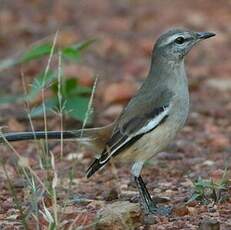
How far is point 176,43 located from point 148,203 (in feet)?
4.47

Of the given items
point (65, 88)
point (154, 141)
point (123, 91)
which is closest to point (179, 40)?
point (154, 141)

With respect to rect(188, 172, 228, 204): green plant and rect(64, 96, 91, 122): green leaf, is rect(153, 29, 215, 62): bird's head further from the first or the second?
rect(64, 96, 91, 122): green leaf

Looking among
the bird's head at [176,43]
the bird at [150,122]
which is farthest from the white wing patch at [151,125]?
the bird's head at [176,43]

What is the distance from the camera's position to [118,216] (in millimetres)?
5891

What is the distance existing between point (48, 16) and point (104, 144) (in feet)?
21.3

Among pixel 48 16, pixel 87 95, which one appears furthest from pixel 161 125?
pixel 48 16

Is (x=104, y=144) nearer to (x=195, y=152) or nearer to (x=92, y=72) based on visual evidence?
(x=195, y=152)

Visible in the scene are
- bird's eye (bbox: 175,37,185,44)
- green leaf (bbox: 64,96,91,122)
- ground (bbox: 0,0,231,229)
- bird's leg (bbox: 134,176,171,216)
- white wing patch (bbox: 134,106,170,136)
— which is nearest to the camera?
bird's leg (bbox: 134,176,171,216)

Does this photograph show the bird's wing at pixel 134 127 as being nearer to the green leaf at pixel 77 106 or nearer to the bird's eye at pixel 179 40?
the bird's eye at pixel 179 40

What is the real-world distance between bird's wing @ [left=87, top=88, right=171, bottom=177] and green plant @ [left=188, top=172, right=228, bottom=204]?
0.61 m

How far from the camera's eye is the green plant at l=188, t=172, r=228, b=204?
654 cm

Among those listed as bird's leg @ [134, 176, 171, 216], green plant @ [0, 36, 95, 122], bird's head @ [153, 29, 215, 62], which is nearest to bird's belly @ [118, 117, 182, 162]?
bird's leg @ [134, 176, 171, 216]

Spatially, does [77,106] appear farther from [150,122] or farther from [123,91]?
[150,122]

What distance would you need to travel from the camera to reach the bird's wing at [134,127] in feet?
22.7
